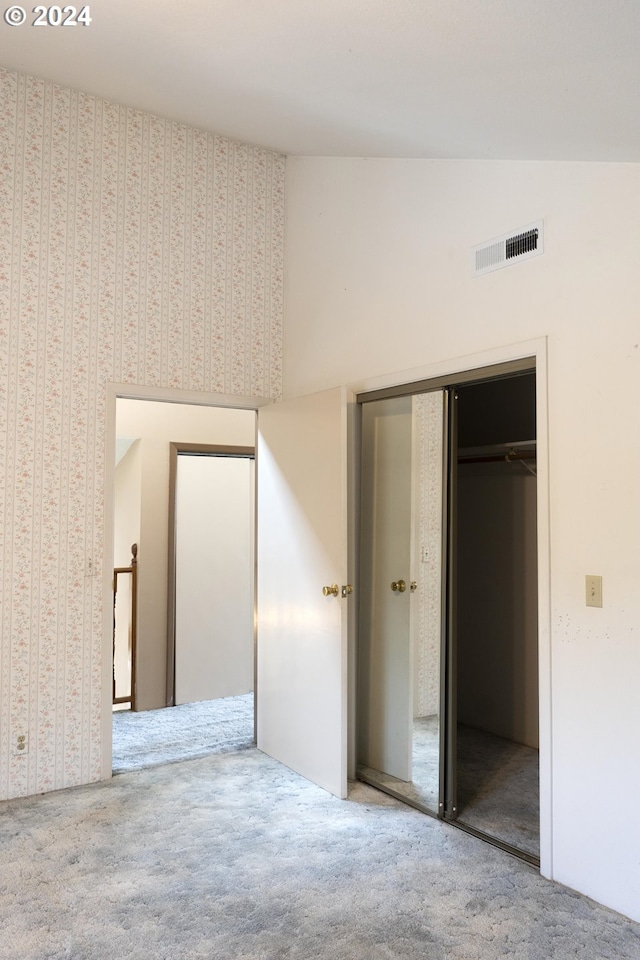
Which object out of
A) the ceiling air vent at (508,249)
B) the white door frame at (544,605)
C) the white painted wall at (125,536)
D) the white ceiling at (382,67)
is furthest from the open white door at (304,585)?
the white painted wall at (125,536)

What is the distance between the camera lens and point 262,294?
4266 millimetres

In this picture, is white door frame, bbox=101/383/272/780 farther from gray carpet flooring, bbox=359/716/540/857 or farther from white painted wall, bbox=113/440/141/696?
white painted wall, bbox=113/440/141/696

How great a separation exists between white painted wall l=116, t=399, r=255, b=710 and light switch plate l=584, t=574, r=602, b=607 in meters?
3.18

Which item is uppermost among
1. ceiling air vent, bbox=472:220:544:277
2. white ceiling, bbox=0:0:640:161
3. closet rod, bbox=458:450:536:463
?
white ceiling, bbox=0:0:640:161

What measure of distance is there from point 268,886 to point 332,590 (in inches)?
49.9

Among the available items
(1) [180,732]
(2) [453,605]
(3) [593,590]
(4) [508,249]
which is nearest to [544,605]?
(3) [593,590]

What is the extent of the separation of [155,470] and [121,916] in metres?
3.31

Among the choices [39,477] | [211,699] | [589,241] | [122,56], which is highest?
[122,56]

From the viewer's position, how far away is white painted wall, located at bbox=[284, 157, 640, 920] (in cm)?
238

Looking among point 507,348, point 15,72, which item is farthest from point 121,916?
point 15,72

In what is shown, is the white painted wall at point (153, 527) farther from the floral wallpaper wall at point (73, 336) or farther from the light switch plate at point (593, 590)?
the light switch plate at point (593, 590)

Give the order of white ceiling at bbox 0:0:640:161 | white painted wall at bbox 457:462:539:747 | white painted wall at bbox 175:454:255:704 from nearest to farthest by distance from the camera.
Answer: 1. white ceiling at bbox 0:0:640:161
2. white painted wall at bbox 457:462:539:747
3. white painted wall at bbox 175:454:255:704

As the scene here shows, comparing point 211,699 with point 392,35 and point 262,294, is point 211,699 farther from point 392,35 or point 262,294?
point 392,35

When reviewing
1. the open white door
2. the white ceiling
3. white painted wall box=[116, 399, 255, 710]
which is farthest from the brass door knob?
white painted wall box=[116, 399, 255, 710]
